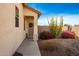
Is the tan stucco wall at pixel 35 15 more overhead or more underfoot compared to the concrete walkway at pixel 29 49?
more overhead

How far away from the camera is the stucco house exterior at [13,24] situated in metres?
→ 3.19

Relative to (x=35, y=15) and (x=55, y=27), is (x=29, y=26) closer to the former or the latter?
(x=35, y=15)

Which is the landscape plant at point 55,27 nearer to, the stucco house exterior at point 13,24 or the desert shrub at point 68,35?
the desert shrub at point 68,35

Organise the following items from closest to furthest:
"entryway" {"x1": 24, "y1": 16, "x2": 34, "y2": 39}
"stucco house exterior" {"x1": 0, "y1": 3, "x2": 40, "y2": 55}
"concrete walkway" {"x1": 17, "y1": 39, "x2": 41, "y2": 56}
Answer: "stucco house exterior" {"x1": 0, "y1": 3, "x2": 40, "y2": 55}
"concrete walkway" {"x1": 17, "y1": 39, "x2": 41, "y2": 56}
"entryway" {"x1": 24, "y1": 16, "x2": 34, "y2": 39}

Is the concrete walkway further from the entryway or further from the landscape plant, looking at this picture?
the landscape plant

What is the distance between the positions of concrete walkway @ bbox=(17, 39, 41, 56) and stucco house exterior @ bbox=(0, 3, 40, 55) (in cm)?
13

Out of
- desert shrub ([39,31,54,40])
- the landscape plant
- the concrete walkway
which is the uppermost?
the landscape plant

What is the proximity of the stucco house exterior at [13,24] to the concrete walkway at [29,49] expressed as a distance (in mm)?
128

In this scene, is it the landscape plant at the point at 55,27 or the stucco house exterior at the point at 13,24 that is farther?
the landscape plant at the point at 55,27

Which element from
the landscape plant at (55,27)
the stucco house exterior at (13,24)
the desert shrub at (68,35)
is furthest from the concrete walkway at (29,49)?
the desert shrub at (68,35)

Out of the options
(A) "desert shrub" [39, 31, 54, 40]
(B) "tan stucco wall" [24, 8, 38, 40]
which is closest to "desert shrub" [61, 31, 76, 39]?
(A) "desert shrub" [39, 31, 54, 40]

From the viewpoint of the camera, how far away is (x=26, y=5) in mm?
3844

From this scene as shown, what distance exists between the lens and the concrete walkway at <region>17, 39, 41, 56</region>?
384cm

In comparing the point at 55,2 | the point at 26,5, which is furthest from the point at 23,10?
the point at 55,2
